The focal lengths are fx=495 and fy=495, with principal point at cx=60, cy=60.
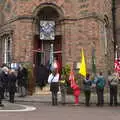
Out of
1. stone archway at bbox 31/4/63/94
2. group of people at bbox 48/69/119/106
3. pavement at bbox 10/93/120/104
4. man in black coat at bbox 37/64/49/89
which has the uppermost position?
stone archway at bbox 31/4/63/94

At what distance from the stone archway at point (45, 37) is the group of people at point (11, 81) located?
8.33 feet

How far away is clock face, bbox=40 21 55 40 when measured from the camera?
30.9 meters

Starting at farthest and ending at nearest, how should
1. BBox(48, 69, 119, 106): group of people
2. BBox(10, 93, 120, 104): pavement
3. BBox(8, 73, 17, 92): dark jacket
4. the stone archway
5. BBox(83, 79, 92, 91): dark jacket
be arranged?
the stone archway < BBox(10, 93, 120, 104): pavement < BBox(8, 73, 17, 92): dark jacket < BBox(83, 79, 92, 91): dark jacket < BBox(48, 69, 119, 106): group of people

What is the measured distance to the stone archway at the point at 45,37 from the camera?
30.8m

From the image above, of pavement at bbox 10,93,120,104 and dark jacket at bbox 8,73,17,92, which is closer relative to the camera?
dark jacket at bbox 8,73,17,92

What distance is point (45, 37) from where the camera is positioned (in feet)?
101

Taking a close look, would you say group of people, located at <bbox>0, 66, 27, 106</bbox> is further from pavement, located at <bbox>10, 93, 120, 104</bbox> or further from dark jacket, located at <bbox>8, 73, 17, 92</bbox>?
pavement, located at <bbox>10, 93, 120, 104</bbox>

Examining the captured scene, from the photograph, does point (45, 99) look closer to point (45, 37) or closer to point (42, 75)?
point (42, 75)

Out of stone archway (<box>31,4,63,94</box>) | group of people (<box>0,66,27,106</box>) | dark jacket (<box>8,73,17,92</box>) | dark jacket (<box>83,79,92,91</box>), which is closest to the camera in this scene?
group of people (<box>0,66,27,106</box>)

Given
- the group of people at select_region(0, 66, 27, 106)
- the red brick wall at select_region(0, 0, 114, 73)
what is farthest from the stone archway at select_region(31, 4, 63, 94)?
the group of people at select_region(0, 66, 27, 106)

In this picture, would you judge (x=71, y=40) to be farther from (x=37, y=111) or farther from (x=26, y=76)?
(x=37, y=111)

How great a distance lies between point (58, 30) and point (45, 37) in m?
0.93

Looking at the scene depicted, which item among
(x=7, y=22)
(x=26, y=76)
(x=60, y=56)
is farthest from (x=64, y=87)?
(x=7, y=22)

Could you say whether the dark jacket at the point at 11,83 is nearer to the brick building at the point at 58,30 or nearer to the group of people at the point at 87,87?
the group of people at the point at 87,87
